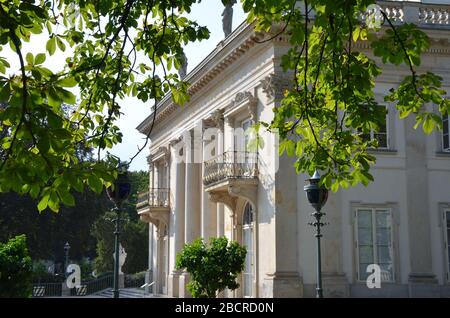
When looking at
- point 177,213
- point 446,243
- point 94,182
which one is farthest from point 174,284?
point 94,182

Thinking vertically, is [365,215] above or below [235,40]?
below

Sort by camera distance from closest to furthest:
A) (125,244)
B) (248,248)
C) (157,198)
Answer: (248,248) → (157,198) → (125,244)

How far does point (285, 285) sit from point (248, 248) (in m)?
3.66

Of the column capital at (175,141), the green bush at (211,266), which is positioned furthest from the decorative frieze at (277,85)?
the column capital at (175,141)

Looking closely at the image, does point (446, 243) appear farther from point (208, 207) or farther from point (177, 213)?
point (177, 213)

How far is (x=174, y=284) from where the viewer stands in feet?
100

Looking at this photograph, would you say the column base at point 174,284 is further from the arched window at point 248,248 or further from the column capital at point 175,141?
the arched window at point 248,248

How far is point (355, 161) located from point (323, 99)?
95 cm
